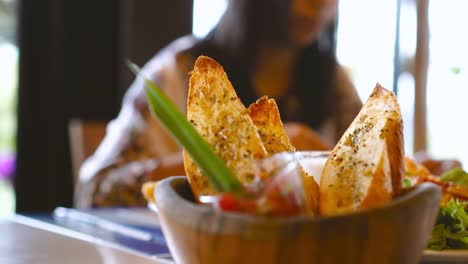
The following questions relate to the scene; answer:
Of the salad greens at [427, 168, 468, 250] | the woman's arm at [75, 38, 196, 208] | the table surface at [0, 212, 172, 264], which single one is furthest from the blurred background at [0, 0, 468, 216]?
the salad greens at [427, 168, 468, 250]

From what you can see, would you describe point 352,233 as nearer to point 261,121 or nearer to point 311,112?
point 261,121

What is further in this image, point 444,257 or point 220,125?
point 444,257

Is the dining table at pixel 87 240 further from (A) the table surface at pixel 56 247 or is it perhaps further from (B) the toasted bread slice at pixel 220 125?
(B) the toasted bread slice at pixel 220 125

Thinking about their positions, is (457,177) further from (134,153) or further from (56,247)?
(134,153)

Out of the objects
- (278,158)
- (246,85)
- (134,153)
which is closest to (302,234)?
(278,158)

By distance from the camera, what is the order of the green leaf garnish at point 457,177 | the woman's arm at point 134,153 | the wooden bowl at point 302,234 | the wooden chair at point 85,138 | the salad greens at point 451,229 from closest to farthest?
the wooden bowl at point 302,234, the salad greens at point 451,229, the green leaf garnish at point 457,177, the woman's arm at point 134,153, the wooden chair at point 85,138

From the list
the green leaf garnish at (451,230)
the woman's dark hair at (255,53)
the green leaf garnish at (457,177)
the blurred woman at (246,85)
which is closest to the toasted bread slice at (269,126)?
the green leaf garnish at (451,230)
